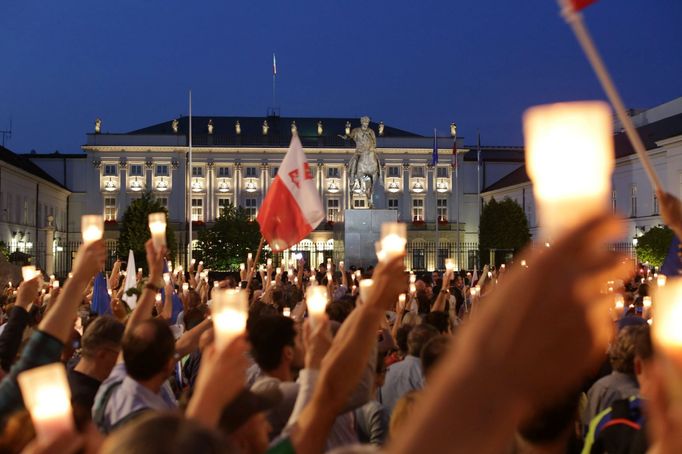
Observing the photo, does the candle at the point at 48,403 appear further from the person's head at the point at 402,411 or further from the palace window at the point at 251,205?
the palace window at the point at 251,205

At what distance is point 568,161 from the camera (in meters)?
1.01

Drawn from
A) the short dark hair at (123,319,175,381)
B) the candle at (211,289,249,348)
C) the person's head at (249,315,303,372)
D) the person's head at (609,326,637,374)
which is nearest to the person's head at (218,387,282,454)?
the candle at (211,289,249,348)

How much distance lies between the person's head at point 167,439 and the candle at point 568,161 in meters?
0.68

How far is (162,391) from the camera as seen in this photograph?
4.52 meters

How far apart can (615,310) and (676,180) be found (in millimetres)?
39672

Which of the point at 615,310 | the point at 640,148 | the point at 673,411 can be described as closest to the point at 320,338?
the point at 640,148

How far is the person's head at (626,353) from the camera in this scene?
4484mm

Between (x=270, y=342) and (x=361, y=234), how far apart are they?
2653 centimetres

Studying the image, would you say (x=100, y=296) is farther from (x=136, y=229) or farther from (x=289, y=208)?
(x=136, y=229)

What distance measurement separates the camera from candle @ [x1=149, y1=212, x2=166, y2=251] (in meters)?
4.46

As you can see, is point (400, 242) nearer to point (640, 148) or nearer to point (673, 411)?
point (640, 148)

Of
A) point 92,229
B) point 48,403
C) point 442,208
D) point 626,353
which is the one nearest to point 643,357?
point 626,353

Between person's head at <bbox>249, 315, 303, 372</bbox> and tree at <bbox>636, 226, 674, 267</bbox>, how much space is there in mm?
34108

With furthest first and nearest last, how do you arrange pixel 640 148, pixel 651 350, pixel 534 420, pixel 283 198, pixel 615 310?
1. pixel 283 198
2. pixel 615 310
3. pixel 651 350
4. pixel 640 148
5. pixel 534 420
